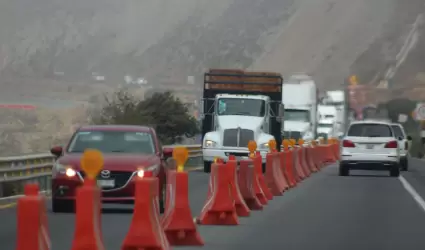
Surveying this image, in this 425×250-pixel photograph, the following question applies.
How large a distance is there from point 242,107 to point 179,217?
26062 millimetres

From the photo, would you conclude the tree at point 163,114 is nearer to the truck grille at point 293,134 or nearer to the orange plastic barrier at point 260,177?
the truck grille at point 293,134

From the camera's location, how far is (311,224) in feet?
59.8

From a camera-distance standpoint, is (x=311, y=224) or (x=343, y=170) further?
(x=343, y=170)

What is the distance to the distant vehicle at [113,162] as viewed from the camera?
1881 cm

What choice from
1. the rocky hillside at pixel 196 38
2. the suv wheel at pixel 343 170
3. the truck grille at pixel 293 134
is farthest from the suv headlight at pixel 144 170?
the rocky hillside at pixel 196 38

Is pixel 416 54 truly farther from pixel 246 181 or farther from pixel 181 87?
pixel 246 181

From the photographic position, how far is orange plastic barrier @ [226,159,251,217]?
18062mm

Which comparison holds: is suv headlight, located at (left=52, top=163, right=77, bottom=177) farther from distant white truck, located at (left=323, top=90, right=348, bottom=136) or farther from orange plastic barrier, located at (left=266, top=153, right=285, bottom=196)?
distant white truck, located at (left=323, top=90, right=348, bottom=136)

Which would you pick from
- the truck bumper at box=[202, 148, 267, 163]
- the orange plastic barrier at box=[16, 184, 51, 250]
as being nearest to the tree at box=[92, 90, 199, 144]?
the truck bumper at box=[202, 148, 267, 163]

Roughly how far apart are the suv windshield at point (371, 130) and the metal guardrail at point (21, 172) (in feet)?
41.0

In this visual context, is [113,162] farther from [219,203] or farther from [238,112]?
[238,112]

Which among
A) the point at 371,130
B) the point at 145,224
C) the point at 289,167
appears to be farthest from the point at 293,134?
the point at 145,224

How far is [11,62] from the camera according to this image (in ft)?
511

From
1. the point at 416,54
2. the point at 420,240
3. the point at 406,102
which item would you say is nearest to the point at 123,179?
the point at 420,240
